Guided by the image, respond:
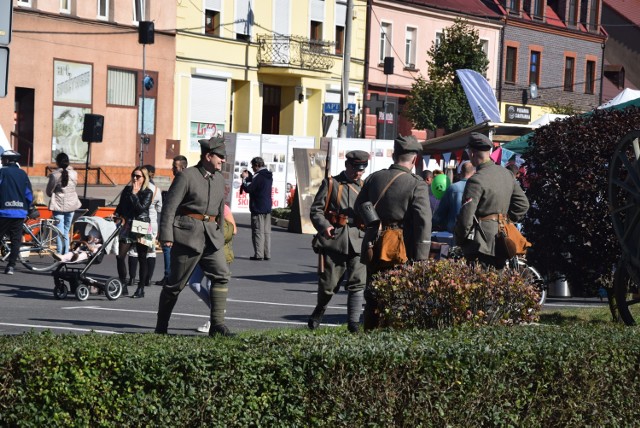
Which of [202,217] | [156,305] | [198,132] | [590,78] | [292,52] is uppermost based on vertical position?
[590,78]

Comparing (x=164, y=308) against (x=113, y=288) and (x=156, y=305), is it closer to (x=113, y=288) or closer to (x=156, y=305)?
(x=156, y=305)

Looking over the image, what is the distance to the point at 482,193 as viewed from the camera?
1055 centimetres

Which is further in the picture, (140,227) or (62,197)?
(62,197)

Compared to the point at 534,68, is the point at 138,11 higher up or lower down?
higher up

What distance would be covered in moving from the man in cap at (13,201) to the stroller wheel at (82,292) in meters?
3.22

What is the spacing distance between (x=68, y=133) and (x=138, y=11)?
5.07 metres

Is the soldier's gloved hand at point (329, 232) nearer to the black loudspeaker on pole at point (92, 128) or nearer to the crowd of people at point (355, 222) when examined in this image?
the crowd of people at point (355, 222)

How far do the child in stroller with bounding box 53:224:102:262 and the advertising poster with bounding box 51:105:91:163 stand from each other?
23329 mm

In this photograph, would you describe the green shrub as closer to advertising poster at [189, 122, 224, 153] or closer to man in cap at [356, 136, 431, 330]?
man in cap at [356, 136, 431, 330]

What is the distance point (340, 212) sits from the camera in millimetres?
11312

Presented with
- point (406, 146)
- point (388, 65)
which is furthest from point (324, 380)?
point (388, 65)

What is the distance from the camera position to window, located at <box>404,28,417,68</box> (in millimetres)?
54500

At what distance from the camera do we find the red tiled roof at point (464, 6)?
54.8 m

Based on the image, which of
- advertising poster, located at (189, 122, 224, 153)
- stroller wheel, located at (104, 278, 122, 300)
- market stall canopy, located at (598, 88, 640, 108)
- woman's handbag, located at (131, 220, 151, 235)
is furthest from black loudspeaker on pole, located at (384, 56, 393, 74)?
stroller wheel, located at (104, 278, 122, 300)
